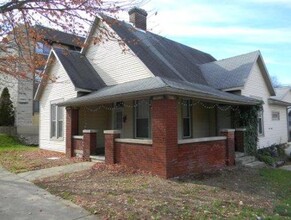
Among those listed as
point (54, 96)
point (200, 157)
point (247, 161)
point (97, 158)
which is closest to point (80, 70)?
point (54, 96)

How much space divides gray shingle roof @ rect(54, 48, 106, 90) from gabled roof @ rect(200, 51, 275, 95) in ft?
20.0

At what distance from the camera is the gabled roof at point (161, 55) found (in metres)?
13.6

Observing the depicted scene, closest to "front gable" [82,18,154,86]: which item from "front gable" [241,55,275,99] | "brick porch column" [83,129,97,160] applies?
"brick porch column" [83,129,97,160]

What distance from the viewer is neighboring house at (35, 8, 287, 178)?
32.4ft

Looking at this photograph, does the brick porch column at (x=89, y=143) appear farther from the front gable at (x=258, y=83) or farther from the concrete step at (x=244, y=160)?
the front gable at (x=258, y=83)

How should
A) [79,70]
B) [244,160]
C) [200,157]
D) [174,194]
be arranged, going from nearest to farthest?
1. [174,194]
2. [200,157]
3. [244,160]
4. [79,70]

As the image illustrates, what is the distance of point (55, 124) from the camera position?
1697cm

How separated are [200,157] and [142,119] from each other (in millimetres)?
4037

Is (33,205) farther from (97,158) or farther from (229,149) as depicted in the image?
(229,149)

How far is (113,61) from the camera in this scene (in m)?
15.3

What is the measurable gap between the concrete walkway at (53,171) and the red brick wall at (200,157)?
145 inches

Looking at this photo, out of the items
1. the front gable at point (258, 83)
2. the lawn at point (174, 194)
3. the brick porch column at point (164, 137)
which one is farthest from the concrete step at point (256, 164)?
the brick porch column at point (164, 137)

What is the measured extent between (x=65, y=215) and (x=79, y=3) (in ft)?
18.2

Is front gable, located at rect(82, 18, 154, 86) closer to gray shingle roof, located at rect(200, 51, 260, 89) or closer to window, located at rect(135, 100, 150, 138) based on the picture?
window, located at rect(135, 100, 150, 138)
